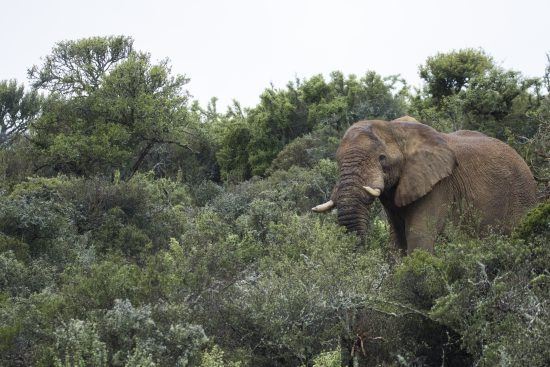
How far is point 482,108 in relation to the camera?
76.5 feet

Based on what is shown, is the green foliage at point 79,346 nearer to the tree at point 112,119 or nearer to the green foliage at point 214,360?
the green foliage at point 214,360

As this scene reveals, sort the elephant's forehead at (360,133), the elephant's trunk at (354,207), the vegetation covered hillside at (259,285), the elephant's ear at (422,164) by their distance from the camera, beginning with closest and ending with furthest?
the vegetation covered hillside at (259,285) → the elephant's trunk at (354,207) → the elephant's forehead at (360,133) → the elephant's ear at (422,164)

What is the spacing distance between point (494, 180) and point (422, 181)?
1.17 metres

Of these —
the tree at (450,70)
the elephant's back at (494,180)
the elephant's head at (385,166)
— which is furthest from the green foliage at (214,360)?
the tree at (450,70)

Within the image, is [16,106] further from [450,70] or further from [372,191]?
[372,191]

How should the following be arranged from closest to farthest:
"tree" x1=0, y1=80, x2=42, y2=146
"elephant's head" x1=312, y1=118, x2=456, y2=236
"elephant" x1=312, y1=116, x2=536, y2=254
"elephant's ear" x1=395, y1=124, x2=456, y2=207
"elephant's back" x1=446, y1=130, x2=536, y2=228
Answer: "elephant's head" x1=312, y1=118, x2=456, y2=236
"elephant" x1=312, y1=116, x2=536, y2=254
"elephant's ear" x1=395, y1=124, x2=456, y2=207
"elephant's back" x1=446, y1=130, x2=536, y2=228
"tree" x1=0, y1=80, x2=42, y2=146

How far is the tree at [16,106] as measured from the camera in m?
36.8

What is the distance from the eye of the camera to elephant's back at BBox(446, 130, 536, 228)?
469 inches

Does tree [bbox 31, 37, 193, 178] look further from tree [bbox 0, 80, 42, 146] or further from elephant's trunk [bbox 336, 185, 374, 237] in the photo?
elephant's trunk [bbox 336, 185, 374, 237]

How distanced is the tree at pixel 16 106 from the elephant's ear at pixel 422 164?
2678cm

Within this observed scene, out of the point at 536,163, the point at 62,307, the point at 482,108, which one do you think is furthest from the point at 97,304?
the point at 482,108

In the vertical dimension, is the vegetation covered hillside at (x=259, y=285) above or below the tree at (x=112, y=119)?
below

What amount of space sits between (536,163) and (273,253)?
20.7 feet

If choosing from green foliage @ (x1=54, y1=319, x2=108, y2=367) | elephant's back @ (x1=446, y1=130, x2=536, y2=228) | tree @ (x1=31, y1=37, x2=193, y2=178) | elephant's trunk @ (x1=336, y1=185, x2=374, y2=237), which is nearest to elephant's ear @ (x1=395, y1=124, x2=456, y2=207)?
elephant's back @ (x1=446, y1=130, x2=536, y2=228)
